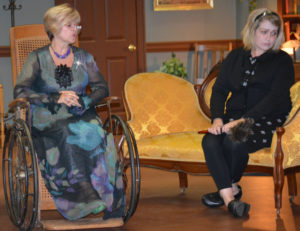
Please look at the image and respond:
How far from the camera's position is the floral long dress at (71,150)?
2.97 meters

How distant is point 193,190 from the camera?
3889mm

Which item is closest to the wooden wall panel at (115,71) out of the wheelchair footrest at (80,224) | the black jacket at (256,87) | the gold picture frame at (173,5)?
the gold picture frame at (173,5)

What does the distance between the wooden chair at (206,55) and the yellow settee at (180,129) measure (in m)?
2.97

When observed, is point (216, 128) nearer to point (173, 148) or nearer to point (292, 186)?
point (173, 148)

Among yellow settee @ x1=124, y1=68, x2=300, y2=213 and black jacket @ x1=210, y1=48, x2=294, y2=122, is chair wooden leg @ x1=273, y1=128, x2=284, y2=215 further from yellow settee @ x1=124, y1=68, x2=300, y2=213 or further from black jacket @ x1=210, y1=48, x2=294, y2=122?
black jacket @ x1=210, y1=48, x2=294, y2=122

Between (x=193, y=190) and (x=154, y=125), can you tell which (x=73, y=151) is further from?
(x=193, y=190)

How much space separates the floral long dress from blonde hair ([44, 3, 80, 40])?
19 cm

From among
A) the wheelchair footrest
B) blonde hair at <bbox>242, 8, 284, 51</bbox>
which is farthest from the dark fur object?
the wheelchair footrest

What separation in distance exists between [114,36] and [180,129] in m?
3.35

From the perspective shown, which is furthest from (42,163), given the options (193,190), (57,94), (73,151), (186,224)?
(193,190)

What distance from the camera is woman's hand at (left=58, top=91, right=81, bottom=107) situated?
3.00 m

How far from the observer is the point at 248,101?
3416 millimetres

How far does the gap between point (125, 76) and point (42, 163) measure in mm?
4099

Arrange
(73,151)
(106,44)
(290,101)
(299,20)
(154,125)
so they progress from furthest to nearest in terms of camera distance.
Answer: (106,44) → (299,20) → (154,125) → (290,101) → (73,151)
